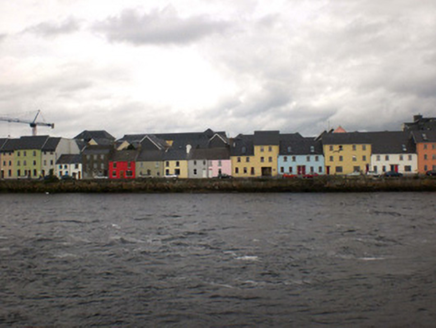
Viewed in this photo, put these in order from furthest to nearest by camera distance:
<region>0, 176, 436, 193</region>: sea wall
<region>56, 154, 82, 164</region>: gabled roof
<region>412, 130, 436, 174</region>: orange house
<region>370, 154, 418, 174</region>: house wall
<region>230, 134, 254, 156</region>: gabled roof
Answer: <region>56, 154, 82, 164</region>: gabled roof, <region>230, 134, 254, 156</region>: gabled roof, <region>370, 154, 418, 174</region>: house wall, <region>412, 130, 436, 174</region>: orange house, <region>0, 176, 436, 193</region>: sea wall

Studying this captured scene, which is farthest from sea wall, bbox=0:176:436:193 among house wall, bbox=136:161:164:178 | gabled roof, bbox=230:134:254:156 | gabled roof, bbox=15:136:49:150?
gabled roof, bbox=15:136:49:150

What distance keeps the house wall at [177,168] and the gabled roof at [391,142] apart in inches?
1578

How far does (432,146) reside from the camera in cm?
8625

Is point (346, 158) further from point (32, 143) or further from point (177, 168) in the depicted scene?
point (32, 143)

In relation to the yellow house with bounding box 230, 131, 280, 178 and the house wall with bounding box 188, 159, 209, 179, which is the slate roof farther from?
the yellow house with bounding box 230, 131, 280, 178

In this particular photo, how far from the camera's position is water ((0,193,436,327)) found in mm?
13969

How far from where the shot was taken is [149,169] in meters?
97.1

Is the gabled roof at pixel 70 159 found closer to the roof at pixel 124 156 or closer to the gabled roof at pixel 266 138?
the roof at pixel 124 156

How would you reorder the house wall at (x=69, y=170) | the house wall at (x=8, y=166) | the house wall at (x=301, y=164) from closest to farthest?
the house wall at (x=301, y=164) → the house wall at (x=69, y=170) → the house wall at (x=8, y=166)

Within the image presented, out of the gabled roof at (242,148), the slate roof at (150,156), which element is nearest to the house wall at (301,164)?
the gabled roof at (242,148)

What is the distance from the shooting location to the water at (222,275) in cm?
1397

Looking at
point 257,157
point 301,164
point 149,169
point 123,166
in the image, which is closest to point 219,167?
point 257,157

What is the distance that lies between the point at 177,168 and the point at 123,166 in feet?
43.3

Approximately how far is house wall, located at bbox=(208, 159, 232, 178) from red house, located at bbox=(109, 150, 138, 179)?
18.0 m
